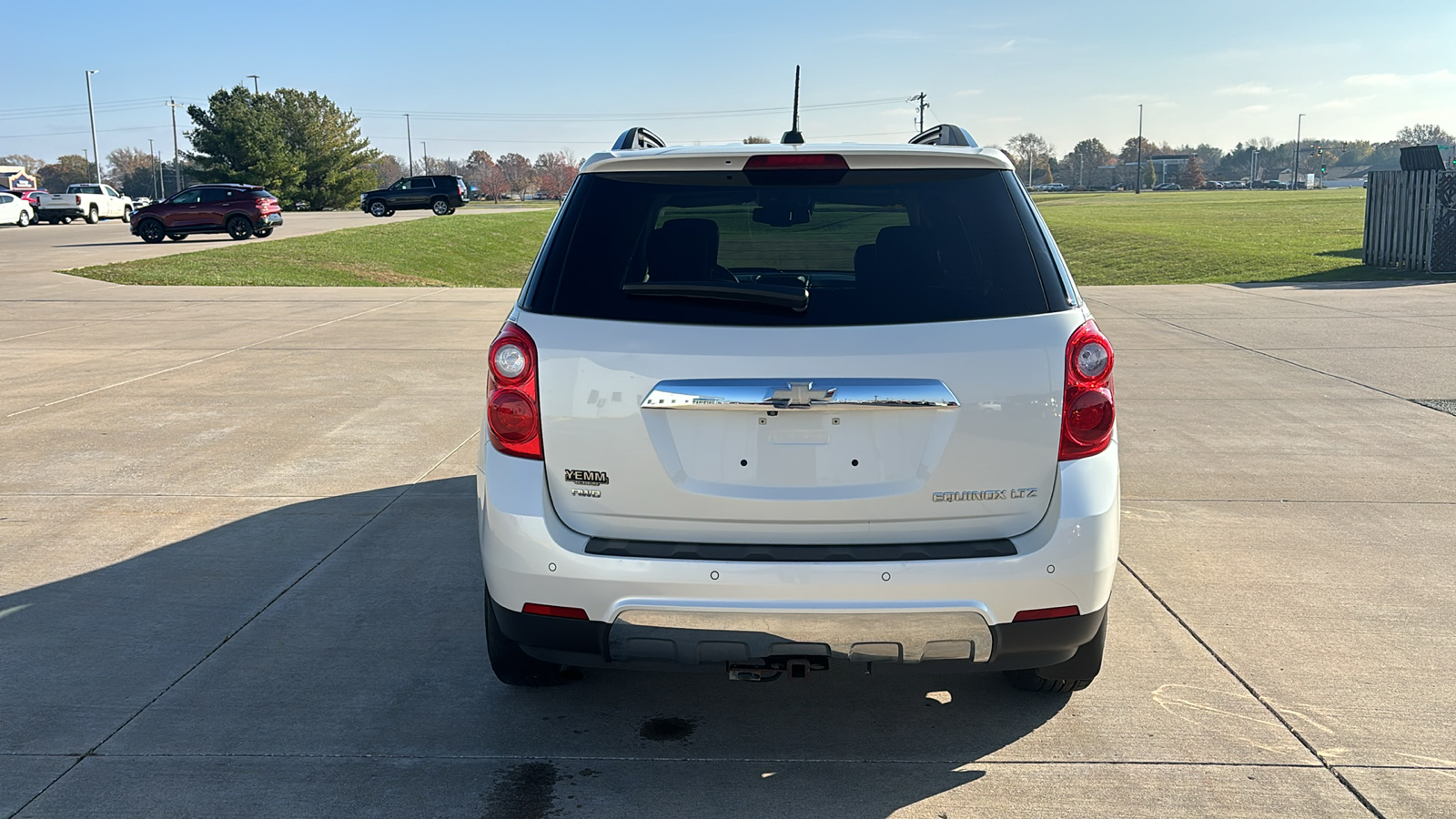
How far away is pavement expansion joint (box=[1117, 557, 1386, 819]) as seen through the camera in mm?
3356

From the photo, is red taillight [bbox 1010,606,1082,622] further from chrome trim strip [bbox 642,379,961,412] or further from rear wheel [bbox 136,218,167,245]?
rear wheel [bbox 136,218,167,245]

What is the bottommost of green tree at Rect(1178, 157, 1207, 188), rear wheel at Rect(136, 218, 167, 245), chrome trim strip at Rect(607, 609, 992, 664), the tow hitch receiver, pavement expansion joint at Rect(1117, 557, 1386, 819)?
pavement expansion joint at Rect(1117, 557, 1386, 819)

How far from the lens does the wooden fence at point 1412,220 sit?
21.0 m

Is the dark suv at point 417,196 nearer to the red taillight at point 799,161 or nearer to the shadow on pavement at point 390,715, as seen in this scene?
the shadow on pavement at point 390,715

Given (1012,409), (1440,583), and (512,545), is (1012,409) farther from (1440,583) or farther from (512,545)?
(1440,583)

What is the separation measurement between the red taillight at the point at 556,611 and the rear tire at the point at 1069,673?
1.46 metres

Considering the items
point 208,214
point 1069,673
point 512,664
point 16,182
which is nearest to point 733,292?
point 512,664

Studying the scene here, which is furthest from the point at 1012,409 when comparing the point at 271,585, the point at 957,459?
the point at 271,585

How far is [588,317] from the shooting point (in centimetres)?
330

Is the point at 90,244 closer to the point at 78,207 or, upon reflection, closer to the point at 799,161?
the point at 78,207

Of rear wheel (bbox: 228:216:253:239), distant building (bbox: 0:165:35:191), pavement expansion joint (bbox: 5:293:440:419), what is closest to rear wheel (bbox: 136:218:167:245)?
rear wheel (bbox: 228:216:253:239)

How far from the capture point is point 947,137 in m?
4.17

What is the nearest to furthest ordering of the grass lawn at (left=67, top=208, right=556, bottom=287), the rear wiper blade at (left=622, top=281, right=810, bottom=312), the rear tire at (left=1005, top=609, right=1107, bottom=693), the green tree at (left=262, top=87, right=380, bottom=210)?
the rear wiper blade at (left=622, top=281, right=810, bottom=312), the rear tire at (left=1005, top=609, right=1107, bottom=693), the grass lawn at (left=67, top=208, right=556, bottom=287), the green tree at (left=262, top=87, right=380, bottom=210)

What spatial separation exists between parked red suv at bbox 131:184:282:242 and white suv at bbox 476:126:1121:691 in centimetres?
3587
